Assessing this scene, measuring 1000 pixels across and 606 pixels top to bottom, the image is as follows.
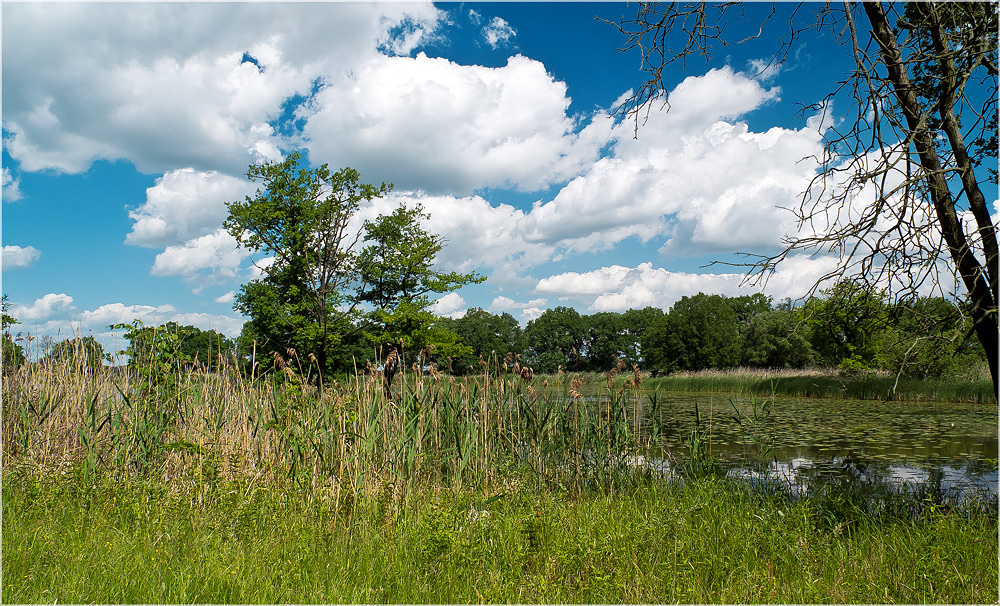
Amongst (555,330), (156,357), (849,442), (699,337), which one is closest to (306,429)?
(156,357)

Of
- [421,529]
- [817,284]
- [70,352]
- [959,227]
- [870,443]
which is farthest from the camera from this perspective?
[870,443]

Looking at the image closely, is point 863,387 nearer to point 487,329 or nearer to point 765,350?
point 765,350

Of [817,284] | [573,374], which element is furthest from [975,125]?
[573,374]

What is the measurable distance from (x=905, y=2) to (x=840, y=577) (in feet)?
13.2

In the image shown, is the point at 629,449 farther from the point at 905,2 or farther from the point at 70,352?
the point at 70,352

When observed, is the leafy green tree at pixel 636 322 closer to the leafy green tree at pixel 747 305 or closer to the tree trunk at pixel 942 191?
the leafy green tree at pixel 747 305

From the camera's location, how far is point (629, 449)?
251 inches

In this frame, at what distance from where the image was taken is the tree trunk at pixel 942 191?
3451mm

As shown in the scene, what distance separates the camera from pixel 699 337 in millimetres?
47375

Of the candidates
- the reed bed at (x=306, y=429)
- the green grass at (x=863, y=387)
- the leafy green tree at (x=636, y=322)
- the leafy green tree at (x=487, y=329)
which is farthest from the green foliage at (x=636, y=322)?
the reed bed at (x=306, y=429)

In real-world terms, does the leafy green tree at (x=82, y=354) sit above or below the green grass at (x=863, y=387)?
above

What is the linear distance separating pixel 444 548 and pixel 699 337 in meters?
47.4

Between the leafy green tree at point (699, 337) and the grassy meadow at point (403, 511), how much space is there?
42.3 metres

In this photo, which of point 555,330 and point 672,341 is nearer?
point 672,341
